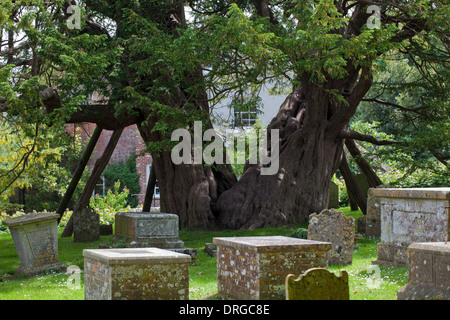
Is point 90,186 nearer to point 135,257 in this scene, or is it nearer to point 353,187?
point 353,187

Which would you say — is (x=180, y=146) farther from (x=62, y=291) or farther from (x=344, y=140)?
(x=62, y=291)

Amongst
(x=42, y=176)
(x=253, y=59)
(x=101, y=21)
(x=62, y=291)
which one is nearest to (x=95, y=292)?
(x=62, y=291)

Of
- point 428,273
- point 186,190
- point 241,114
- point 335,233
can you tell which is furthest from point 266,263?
point 186,190

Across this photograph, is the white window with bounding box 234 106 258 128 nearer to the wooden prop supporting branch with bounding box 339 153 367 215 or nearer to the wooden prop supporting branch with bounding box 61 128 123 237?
the wooden prop supporting branch with bounding box 339 153 367 215

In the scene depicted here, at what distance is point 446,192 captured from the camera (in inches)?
384

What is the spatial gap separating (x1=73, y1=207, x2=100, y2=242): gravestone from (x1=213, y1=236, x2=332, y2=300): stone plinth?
9.55 metres

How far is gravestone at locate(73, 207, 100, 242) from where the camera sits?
56.0 ft

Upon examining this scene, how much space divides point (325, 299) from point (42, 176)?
66.3 ft

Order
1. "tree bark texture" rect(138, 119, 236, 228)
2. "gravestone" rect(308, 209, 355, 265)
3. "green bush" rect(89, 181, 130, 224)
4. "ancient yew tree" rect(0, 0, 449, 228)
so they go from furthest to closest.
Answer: "green bush" rect(89, 181, 130, 224), "tree bark texture" rect(138, 119, 236, 228), "ancient yew tree" rect(0, 0, 449, 228), "gravestone" rect(308, 209, 355, 265)

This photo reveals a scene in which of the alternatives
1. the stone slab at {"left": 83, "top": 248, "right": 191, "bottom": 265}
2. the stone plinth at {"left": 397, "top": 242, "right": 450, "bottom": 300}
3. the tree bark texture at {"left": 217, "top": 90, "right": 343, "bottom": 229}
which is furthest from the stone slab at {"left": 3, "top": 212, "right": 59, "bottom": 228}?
the stone plinth at {"left": 397, "top": 242, "right": 450, "bottom": 300}

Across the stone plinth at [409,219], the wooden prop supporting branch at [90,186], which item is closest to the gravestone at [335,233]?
the stone plinth at [409,219]

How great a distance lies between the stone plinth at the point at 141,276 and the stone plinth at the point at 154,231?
512 centimetres

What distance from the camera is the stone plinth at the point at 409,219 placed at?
9828 millimetres

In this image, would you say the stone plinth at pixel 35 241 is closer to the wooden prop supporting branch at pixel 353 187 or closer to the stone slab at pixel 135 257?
the stone slab at pixel 135 257
